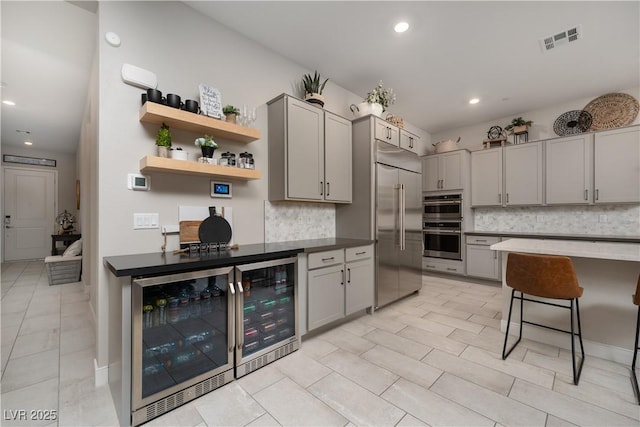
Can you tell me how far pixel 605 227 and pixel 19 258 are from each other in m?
12.1

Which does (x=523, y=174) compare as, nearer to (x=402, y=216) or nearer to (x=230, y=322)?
(x=402, y=216)

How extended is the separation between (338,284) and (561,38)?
11.6 ft

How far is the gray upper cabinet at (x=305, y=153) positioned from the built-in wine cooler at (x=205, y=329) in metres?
0.91

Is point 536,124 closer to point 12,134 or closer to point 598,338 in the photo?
point 598,338

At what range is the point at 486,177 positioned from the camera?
193 inches

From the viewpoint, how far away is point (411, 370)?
2084mm

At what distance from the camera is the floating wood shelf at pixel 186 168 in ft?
6.39

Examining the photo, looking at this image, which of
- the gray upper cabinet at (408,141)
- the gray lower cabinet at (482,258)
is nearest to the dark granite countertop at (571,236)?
the gray lower cabinet at (482,258)

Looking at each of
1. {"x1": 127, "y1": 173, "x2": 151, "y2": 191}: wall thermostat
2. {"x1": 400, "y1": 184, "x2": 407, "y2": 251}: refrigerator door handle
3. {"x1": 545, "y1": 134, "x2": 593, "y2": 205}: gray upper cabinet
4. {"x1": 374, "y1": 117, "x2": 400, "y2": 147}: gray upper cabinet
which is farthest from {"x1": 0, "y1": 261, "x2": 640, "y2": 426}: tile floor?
{"x1": 545, "y1": 134, "x2": 593, "y2": 205}: gray upper cabinet

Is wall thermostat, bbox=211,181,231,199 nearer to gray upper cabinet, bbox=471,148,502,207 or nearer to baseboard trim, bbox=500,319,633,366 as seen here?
baseboard trim, bbox=500,319,633,366

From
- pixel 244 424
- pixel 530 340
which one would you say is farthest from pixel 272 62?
pixel 530 340

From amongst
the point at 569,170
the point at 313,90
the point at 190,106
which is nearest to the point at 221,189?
the point at 190,106

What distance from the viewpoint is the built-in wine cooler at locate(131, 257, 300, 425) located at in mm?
1603

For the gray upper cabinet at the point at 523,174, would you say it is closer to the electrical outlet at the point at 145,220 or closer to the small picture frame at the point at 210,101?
the small picture frame at the point at 210,101
